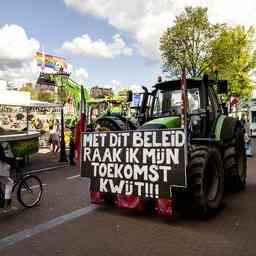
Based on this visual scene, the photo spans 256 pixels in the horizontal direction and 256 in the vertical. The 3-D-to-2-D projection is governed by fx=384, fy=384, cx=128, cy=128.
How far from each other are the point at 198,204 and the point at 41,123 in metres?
22.5

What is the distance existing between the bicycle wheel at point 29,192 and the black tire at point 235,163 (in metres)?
4.10

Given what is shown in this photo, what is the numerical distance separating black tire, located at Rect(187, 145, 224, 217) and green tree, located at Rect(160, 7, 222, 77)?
1044 inches

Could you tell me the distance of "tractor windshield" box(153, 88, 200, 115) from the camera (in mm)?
8289

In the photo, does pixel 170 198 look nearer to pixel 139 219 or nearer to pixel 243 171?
pixel 139 219

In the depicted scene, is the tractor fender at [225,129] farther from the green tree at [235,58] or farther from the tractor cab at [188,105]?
the green tree at [235,58]

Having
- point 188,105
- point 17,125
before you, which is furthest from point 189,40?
point 188,105

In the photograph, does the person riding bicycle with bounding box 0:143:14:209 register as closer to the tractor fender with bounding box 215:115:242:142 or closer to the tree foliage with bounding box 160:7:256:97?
the tractor fender with bounding box 215:115:242:142

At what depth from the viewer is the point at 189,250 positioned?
205 inches

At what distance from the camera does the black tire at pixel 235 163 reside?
8719 mm

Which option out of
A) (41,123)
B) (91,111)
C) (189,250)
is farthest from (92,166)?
(41,123)

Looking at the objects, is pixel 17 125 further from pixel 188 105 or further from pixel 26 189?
pixel 188 105

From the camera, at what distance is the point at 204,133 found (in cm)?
802

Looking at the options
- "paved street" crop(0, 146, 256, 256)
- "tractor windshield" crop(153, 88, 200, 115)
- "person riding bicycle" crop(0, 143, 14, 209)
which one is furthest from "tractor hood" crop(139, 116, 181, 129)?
"person riding bicycle" crop(0, 143, 14, 209)

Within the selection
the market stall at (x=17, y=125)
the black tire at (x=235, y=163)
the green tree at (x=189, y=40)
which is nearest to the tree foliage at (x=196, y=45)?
the green tree at (x=189, y=40)
